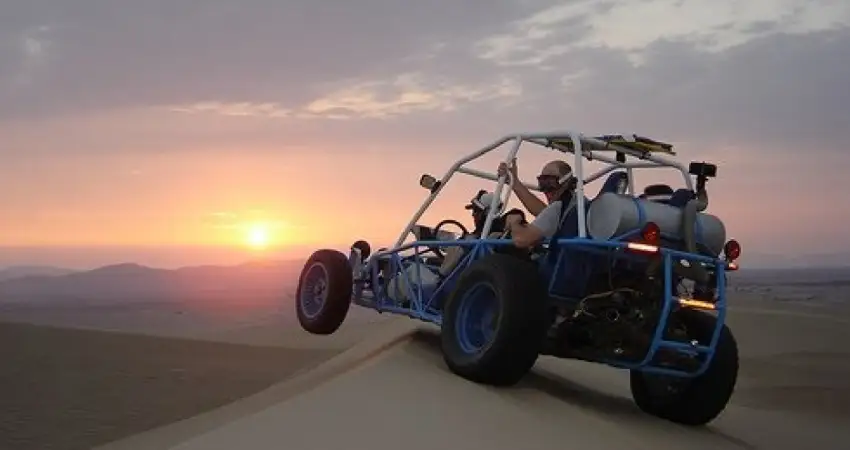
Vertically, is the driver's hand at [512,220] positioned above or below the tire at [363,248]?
above

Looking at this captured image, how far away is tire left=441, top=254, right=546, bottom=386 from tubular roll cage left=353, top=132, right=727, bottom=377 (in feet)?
1.24

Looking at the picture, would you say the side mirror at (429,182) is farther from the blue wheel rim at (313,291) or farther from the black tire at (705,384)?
the black tire at (705,384)

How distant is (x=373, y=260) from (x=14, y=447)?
348 centimetres

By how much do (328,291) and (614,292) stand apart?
10.1ft

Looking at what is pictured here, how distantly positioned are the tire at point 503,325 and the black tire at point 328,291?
2104 millimetres

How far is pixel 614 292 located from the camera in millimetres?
6188

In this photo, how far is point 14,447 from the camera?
7.90 m

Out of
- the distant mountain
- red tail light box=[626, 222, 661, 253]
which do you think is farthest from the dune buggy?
the distant mountain

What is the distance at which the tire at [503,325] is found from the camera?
19.1 feet

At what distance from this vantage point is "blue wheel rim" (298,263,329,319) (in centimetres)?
869

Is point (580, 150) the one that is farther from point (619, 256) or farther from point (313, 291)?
point (313, 291)

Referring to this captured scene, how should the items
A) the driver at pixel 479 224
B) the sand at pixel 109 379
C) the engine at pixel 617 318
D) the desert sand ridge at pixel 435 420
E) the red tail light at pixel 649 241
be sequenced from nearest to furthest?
1. the desert sand ridge at pixel 435 420
2. the red tail light at pixel 649 241
3. the engine at pixel 617 318
4. the driver at pixel 479 224
5. the sand at pixel 109 379

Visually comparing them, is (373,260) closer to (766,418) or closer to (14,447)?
(14,447)

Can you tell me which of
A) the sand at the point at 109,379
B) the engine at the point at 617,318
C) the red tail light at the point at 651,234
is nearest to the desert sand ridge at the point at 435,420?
the engine at the point at 617,318
